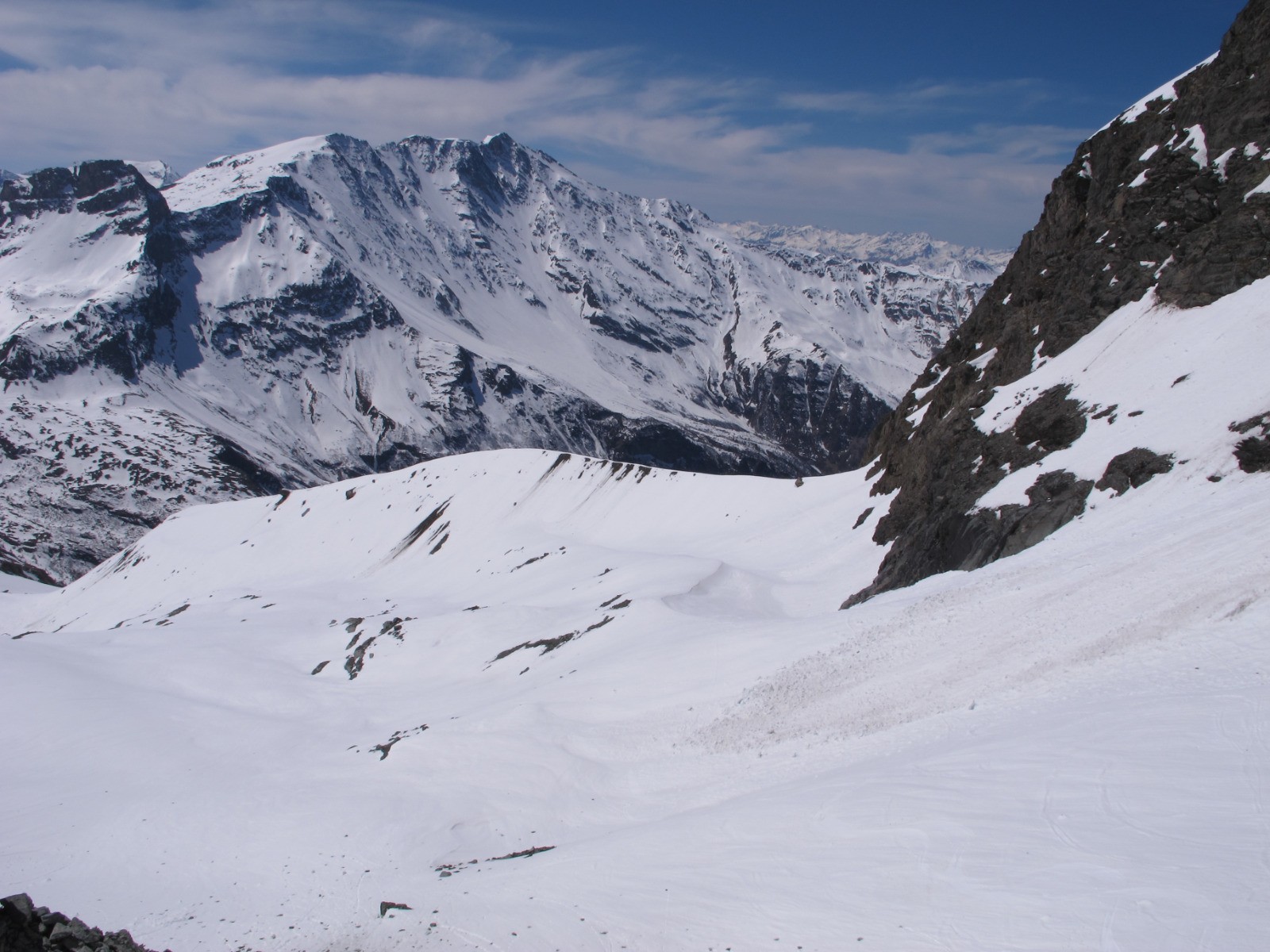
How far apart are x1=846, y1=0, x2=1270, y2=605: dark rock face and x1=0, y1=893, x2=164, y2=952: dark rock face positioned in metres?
28.3

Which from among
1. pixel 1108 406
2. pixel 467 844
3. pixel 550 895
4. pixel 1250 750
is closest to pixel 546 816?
pixel 467 844

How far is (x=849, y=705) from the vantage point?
22109mm

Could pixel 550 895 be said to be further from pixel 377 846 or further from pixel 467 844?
pixel 377 846

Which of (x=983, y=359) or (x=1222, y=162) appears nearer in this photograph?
(x=1222, y=162)

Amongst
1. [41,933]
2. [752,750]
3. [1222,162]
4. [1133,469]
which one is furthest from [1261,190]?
[41,933]

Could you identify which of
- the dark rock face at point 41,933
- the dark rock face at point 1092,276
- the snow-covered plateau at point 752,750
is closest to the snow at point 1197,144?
the dark rock face at point 1092,276

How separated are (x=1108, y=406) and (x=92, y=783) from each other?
142 ft

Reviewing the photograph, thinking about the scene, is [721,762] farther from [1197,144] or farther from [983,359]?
[1197,144]

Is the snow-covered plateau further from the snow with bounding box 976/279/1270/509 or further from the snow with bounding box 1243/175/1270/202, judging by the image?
the snow with bounding box 1243/175/1270/202

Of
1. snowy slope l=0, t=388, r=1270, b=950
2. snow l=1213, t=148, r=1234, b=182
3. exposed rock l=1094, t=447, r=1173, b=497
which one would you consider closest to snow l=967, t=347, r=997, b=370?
snowy slope l=0, t=388, r=1270, b=950

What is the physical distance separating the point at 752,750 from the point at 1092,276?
3586cm

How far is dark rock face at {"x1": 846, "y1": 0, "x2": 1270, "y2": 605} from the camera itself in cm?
3403

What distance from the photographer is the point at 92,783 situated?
32312 millimetres

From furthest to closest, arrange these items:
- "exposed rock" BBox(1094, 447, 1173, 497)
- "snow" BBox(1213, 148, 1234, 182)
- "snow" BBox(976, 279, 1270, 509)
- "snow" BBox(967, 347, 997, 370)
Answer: "snow" BBox(967, 347, 997, 370)
"snow" BBox(1213, 148, 1234, 182)
"exposed rock" BBox(1094, 447, 1173, 497)
"snow" BBox(976, 279, 1270, 509)
